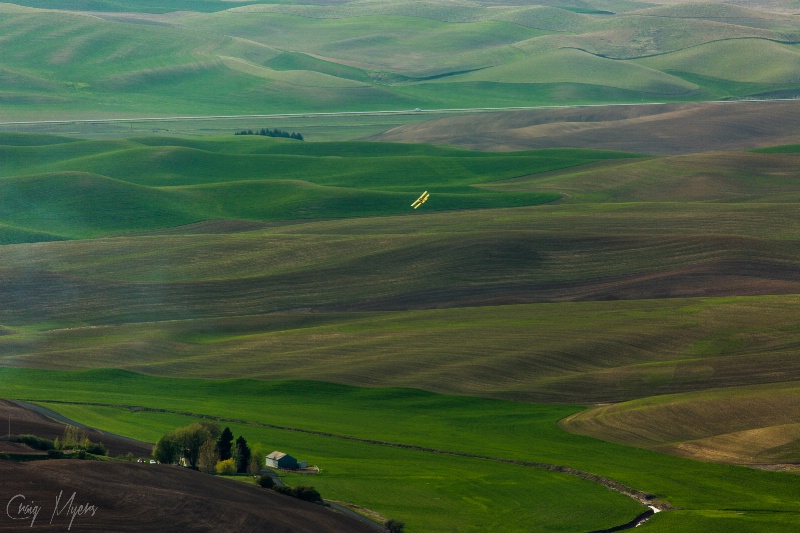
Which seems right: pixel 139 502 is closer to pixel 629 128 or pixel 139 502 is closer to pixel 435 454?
pixel 435 454

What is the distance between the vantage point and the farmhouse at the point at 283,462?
46.4 metres

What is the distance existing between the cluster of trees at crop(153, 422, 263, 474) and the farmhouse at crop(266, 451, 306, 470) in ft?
1.88

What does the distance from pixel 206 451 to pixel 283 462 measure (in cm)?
282

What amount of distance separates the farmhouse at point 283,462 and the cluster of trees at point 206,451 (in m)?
0.57

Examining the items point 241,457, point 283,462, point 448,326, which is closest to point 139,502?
point 241,457

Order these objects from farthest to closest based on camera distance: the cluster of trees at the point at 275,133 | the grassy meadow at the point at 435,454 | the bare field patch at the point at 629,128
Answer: the cluster of trees at the point at 275,133 → the bare field patch at the point at 629,128 → the grassy meadow at the point at 435,454

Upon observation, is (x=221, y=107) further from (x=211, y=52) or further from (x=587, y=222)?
(x=587, y=222)

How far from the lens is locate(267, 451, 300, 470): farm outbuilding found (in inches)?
1827

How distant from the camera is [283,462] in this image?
1828 inches

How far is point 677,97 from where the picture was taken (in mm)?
173875

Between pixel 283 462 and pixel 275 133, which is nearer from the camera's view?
pixel 283 462

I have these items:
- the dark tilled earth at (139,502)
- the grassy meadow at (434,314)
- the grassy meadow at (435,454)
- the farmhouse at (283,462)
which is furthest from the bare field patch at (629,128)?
the dark tilled earth at (139,502)
